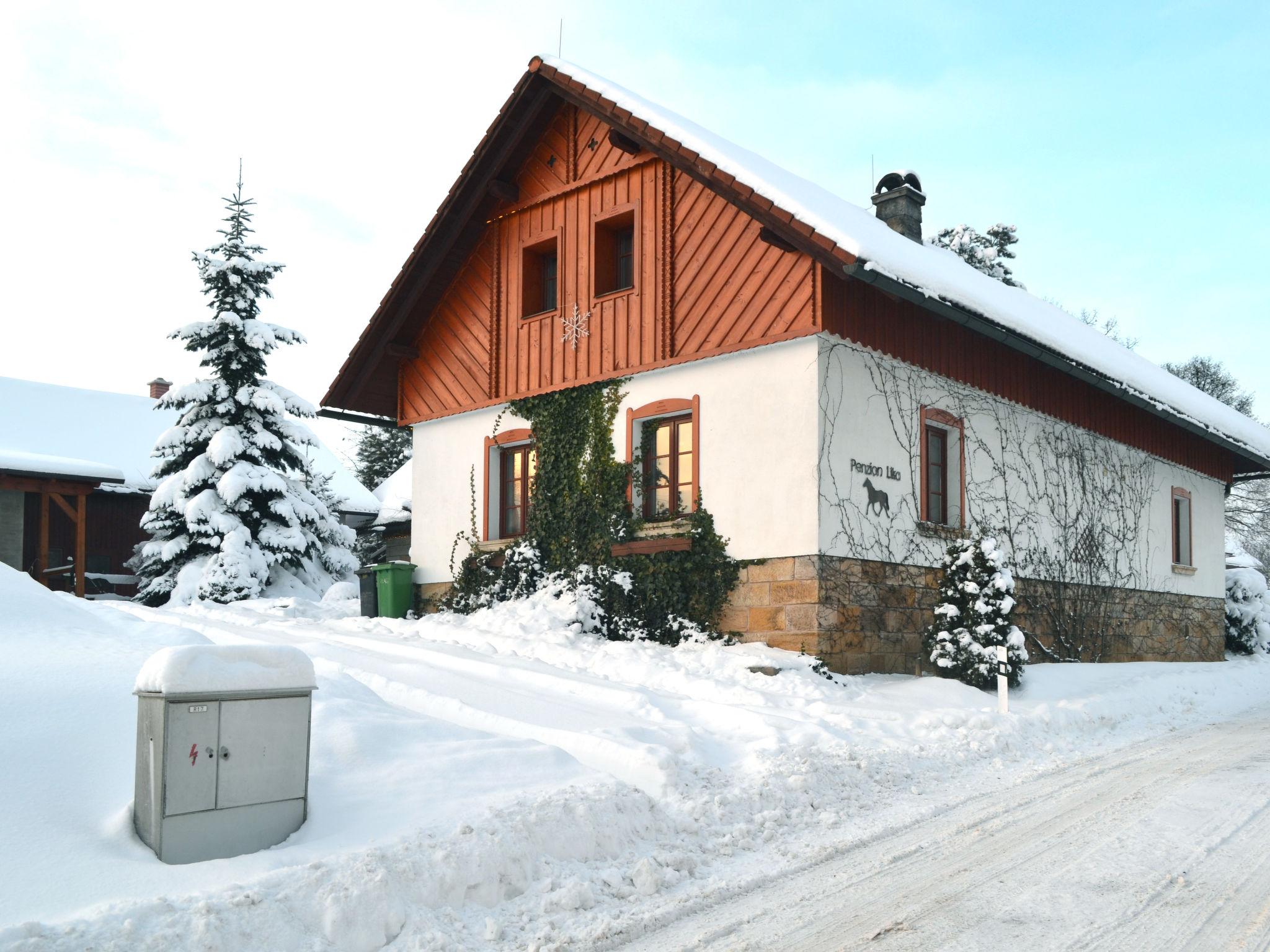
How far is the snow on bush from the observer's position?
21703mm

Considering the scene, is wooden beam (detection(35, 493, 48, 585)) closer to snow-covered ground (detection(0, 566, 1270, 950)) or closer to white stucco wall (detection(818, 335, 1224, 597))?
snow-covered ground (detection(0, 566, 1270, 950))

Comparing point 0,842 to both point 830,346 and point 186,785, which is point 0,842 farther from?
point 830,346

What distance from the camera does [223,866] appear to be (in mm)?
4512

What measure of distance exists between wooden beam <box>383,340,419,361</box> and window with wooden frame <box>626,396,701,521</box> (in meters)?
5.00

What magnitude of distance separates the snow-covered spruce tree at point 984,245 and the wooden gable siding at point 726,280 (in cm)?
2690

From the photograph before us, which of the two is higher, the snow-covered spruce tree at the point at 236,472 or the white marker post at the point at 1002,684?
the snow-covered spruce tree at the point at 236,472

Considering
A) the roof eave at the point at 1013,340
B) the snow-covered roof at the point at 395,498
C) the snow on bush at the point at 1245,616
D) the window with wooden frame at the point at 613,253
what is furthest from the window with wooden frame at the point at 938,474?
the snow-covered roof at the point at 395,498

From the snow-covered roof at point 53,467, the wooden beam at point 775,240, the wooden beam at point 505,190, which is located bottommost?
the snow-covered roof at point 53,467

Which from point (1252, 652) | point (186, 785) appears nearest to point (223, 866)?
point (186, 785)

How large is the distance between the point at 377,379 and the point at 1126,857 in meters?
14.2

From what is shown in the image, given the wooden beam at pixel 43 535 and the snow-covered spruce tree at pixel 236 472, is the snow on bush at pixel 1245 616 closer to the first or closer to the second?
the snow-covered spruce tree at pixel 236 472

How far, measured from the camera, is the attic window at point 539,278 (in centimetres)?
1561

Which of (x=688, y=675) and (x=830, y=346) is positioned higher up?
(x=830, y=346)

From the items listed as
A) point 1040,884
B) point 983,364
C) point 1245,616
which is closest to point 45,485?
point 983,364
